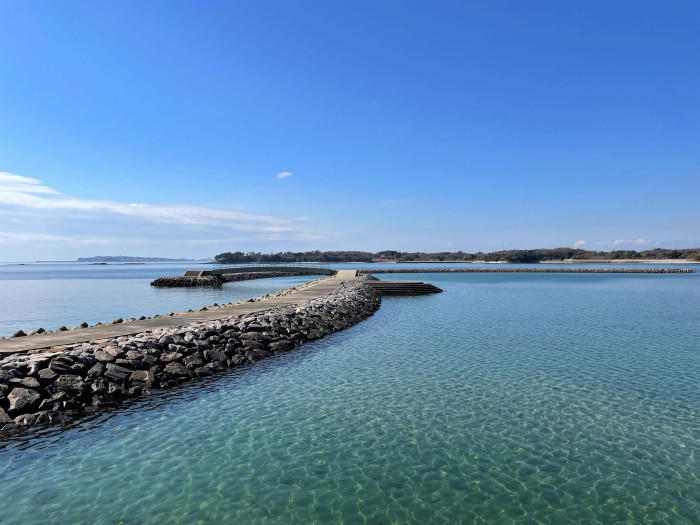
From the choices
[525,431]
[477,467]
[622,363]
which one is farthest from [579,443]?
[622,363]

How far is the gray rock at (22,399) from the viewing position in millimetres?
9453

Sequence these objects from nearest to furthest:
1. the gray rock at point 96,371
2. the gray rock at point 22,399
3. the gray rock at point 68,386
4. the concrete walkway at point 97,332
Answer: the gray rock at point 22,399 → the gray rock at point 68,386 → the gray rock at point 96,371 → the concrete walkway at point 97,332

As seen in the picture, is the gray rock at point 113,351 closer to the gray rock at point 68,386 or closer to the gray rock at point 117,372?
the gray rock at point 117,372

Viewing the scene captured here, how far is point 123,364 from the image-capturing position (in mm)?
12383

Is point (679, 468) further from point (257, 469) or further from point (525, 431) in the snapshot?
point (257, 469)

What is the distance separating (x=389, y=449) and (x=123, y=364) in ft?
29.4

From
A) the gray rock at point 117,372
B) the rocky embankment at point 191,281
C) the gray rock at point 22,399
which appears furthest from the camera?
the rocky embankment at point 191,281

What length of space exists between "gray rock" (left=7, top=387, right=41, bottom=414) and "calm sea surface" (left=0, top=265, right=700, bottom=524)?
1.30 m

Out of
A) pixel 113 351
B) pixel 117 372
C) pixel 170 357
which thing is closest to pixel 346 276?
pixel 170 357

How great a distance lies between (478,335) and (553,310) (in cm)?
1429

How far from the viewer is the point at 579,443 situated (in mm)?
8039

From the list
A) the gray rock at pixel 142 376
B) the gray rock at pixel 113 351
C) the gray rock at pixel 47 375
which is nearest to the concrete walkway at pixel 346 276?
the gray rock at pixel 113 351

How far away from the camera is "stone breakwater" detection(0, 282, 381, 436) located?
978 cm

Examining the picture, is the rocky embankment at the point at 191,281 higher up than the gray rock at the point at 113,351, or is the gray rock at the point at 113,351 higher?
the gray rock at the point at 113,351
